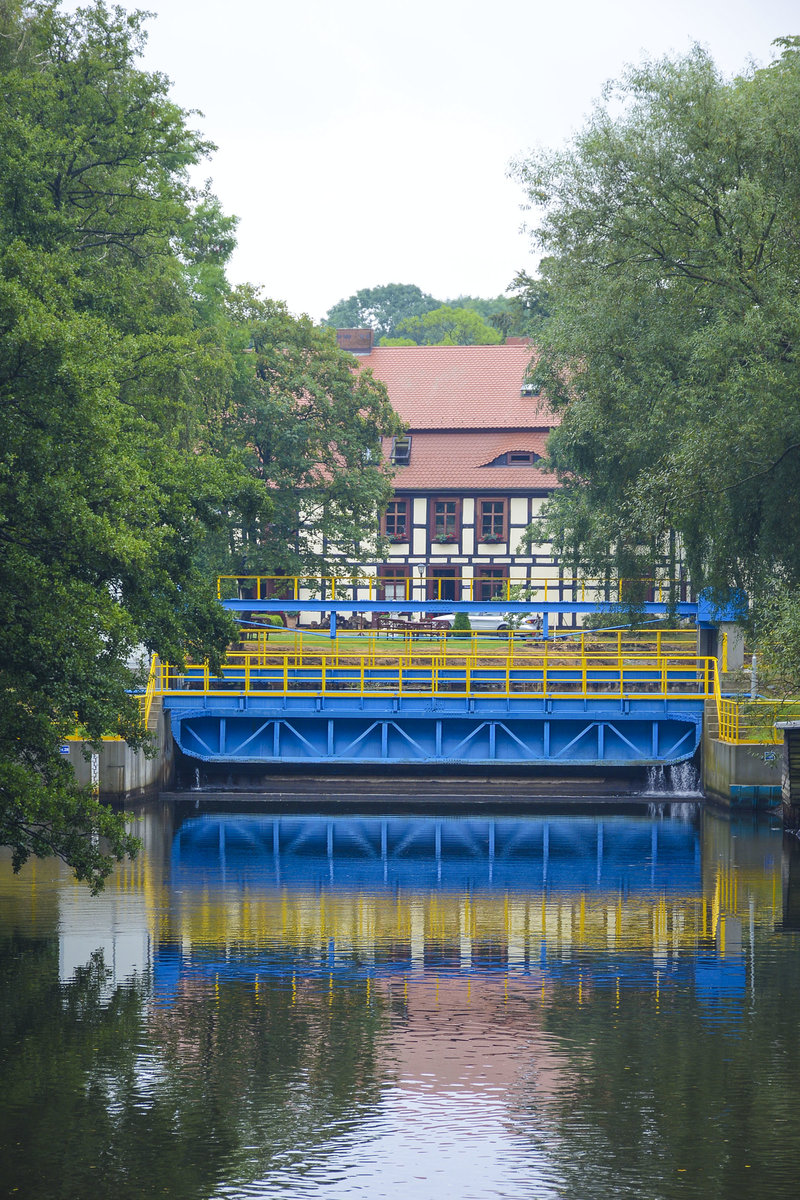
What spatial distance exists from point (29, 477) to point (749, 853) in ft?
52.3

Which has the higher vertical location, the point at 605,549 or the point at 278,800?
the point at 605,549

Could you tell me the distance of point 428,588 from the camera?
199ft

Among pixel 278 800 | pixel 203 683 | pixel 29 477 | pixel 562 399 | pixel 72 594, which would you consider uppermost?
pixel 562 399

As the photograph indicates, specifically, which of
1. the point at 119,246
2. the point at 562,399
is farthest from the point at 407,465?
the point at 119,246

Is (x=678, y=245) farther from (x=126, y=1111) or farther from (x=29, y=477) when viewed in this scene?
(x=126, y=1111)

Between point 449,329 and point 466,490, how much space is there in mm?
55905

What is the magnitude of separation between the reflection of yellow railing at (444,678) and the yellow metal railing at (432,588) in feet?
5.84

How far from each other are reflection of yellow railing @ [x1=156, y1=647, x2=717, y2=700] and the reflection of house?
16.8 m

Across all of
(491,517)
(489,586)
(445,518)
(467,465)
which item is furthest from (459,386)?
(489,586)

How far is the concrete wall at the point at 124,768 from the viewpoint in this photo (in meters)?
31.9

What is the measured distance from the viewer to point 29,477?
56.7ft

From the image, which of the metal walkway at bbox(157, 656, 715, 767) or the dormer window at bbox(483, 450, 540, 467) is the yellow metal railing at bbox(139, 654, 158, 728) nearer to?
the metal walkway at bbox(157, 656, 715, 767)

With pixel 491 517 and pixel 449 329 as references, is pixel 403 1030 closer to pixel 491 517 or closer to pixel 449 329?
pixel 491 517

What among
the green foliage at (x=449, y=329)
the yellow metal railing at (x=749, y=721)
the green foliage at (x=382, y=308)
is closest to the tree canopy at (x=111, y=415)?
the yellow metal railing at (x=749, y=721)
